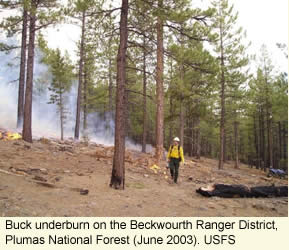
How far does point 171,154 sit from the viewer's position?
10.1 metres

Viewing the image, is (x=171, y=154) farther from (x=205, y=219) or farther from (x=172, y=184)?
(x=205, y=219)

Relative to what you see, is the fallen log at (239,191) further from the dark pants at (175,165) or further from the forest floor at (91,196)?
the dark pants at (175,165)

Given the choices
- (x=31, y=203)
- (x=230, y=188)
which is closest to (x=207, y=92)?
(x=230, y=188)

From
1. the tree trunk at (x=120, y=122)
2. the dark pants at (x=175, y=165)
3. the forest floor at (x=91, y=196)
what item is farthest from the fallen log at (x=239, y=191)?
the tree trunk at (x=120, y=122)

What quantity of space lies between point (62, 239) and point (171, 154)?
643 centimetres

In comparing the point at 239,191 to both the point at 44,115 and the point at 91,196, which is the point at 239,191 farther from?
the point at 44,115

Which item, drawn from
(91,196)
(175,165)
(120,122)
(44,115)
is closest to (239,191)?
(175,165)

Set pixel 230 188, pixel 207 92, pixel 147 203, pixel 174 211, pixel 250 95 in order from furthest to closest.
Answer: pixel 250 95 < pixel 207 92 < pixel 230 188 < pixel 147 203 < pixel 174 211

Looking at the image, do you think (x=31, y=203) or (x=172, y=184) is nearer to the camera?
(x=31, y=203)

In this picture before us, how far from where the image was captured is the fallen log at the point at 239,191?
8.00 meters

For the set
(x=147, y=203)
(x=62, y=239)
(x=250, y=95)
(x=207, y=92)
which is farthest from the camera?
(x=250, y=95)

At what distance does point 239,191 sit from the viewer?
819cm

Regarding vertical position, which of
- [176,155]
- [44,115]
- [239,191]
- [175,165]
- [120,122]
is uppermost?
[44,115]

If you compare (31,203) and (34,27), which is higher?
(34,27)
